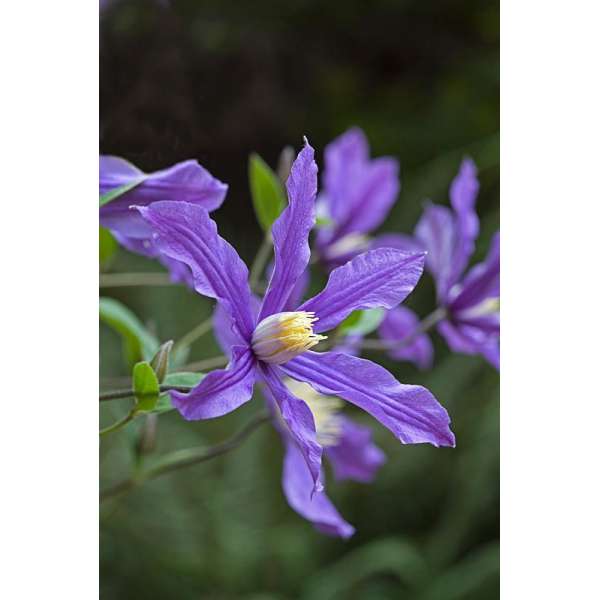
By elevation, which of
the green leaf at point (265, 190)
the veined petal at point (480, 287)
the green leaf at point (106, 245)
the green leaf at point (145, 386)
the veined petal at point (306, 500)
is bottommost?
the veined petal at point (306, 500)

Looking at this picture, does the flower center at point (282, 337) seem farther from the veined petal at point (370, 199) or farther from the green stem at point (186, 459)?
the veined petal at point (370, 199)

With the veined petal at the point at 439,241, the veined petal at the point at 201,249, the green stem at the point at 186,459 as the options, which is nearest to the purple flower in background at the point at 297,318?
the veined petal at the point at 201,249

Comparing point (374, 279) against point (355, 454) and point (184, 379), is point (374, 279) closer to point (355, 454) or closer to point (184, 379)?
point (184, 379)

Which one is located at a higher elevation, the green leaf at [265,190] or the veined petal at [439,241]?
the green leaf at [265,190]

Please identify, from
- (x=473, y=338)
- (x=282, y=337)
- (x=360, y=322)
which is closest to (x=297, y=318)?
(x=282, y=337)

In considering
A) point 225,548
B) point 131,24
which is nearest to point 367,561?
point 225,548
